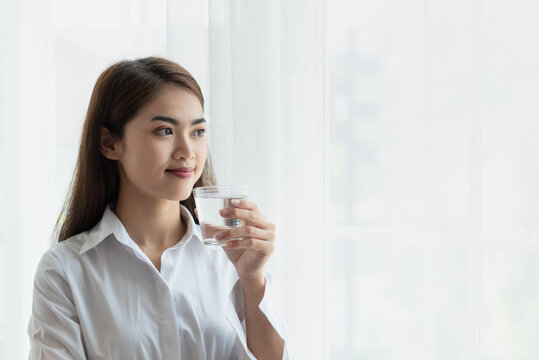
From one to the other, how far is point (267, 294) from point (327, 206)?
487mm

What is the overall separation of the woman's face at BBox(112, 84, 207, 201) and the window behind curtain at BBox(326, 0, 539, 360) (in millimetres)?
566

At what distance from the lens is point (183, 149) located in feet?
4.58

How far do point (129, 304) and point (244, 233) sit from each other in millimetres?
337

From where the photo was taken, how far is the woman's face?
1.38 m

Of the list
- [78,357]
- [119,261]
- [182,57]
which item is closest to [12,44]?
[182,57]

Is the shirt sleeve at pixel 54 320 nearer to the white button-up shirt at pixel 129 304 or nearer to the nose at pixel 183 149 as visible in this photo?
the white button-up shirt at pixel 129 304

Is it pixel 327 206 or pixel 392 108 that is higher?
pixel 392 108

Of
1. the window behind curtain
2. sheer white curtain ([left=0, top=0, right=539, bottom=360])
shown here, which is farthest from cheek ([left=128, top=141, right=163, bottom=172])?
the window behind curtain

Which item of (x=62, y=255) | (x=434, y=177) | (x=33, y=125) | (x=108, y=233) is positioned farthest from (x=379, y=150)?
(x=33, y=125)

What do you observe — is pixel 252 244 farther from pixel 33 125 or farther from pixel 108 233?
pixel 33 125

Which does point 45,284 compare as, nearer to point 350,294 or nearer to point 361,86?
point 350,294

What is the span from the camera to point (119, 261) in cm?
144

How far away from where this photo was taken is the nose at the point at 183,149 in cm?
139

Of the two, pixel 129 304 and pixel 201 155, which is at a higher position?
pixel 201 155
